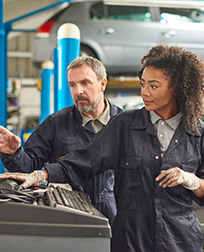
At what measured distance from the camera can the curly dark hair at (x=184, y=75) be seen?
54.7 inches

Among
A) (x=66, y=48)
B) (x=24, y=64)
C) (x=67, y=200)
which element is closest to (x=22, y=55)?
(x=24, y=64)

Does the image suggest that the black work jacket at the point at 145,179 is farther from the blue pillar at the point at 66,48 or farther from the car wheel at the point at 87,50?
the car wheel at the point at 87,50

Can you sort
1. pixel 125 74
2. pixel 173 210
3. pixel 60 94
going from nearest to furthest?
1. pixel 173 210
2. pixel 60 94
3. pixel 125 74

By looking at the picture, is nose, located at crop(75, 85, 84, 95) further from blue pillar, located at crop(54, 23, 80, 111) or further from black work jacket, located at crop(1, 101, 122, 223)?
blue pillar, located at crop(54, 23, 80, 111)

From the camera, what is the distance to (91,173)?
138 cm

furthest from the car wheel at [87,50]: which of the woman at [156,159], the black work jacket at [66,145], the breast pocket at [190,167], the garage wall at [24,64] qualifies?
the garage wall at [24,64]

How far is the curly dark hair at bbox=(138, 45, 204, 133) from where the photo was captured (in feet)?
4.56

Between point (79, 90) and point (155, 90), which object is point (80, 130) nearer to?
point (79, 90)

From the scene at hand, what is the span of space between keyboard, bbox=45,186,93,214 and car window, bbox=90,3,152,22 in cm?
434

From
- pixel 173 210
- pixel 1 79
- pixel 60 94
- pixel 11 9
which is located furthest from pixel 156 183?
pixel 11 9

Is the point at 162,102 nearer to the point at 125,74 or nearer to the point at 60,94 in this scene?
the point at 60,94

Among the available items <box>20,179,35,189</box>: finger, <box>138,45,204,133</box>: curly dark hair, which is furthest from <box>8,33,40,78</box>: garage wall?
<box>20,179,35,189</box>: finger

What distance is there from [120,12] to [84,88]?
3.68 meters

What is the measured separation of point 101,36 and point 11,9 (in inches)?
76.7
